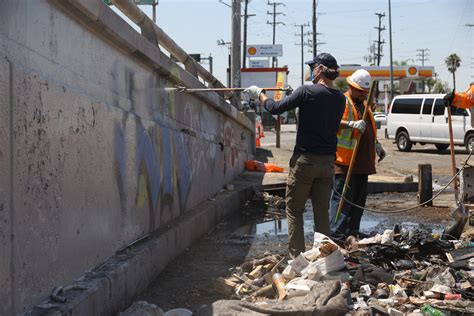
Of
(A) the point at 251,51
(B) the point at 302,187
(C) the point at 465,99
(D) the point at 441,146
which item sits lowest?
(B) the point at 302,187

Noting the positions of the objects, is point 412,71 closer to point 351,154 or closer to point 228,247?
point 351,154

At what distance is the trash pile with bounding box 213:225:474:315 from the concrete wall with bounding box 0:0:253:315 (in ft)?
3.56

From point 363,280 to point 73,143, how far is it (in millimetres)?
2664

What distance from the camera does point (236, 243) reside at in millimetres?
8094

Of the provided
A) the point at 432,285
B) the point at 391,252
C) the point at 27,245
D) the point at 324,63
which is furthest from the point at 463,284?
the point at 27,245

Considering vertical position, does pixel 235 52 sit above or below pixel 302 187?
above

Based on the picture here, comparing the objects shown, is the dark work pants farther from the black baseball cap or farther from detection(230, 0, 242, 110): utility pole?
detection(230, 0, 242, 110): utility pole

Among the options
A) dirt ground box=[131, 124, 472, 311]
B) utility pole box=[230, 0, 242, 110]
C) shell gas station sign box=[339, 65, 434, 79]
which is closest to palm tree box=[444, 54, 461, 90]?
shell gas station sign box=[339, 65, 434, 79]

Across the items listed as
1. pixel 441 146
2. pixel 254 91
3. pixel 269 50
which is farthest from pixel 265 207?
pixel 269 50

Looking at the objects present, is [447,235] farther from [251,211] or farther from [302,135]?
[251,211]

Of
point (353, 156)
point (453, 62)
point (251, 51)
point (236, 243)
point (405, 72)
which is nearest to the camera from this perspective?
point (353, 156)

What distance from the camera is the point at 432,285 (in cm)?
545

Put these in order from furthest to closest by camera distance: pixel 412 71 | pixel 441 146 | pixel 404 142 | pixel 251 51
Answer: pixel 412 71 < pixel 251 51 < pixel 404 142 < pixel 441 146

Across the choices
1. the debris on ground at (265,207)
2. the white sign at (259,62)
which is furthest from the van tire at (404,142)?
the white sign at (259,62)
